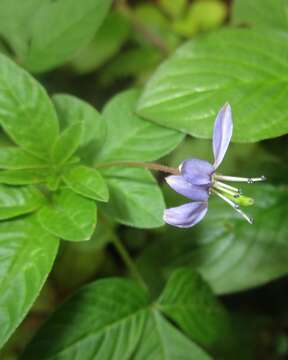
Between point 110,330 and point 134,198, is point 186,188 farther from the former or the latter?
point 110,330

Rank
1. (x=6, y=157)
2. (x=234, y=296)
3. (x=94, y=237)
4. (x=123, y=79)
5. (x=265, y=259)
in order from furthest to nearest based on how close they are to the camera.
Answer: (x=123, y=79) < (x=234, y=296) < (x=94, y=237) < (x=265, y=259) < (x=6, y=157)

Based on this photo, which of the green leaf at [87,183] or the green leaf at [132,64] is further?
the green leaf at [132,64]

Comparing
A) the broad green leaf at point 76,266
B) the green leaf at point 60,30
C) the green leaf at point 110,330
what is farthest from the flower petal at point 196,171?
the broad green leaf at point 76,266

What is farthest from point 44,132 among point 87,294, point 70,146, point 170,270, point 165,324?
point 170,270

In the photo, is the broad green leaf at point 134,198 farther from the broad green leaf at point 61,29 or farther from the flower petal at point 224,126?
the broad green leaf at point 61,29

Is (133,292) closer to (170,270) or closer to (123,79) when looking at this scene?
(170,270)

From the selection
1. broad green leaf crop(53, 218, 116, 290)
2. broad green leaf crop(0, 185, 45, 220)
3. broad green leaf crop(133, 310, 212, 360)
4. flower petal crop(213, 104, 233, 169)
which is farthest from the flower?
broad green leaf crop(53, 218, 116, 290)

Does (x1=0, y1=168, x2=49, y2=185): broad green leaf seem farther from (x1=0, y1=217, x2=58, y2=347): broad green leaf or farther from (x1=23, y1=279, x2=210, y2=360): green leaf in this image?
(x1=23, y1=279, x2=210, y2=360): green leaf
